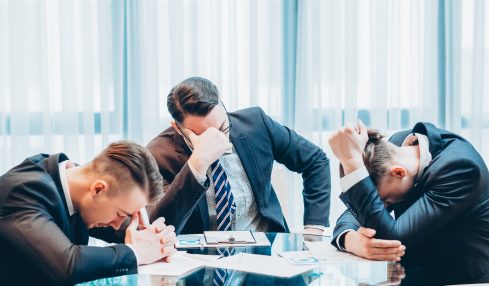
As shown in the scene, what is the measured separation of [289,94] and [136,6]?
1.08 meters

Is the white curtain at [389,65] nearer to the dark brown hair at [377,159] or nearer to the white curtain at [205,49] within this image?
the white curtain at [205,49]

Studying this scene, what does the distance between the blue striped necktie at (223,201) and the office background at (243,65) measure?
46.5 inches

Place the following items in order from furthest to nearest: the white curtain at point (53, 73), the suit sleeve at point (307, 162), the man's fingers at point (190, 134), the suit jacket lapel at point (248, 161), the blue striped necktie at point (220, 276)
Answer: the white curtain at point (53, 73) → the suit sleeve at point (307, 162) → the suit jacket lapel at point (248, 161) → the man's fingers at point (190, 134) → the blue striped necktie at point (220, 276)

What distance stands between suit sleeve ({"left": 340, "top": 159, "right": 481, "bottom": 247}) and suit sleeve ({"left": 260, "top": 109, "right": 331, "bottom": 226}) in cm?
86

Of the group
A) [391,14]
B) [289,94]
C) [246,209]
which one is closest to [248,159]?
[246,209]

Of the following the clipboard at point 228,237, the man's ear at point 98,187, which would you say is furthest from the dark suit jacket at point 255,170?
the man's ear at point 98,187

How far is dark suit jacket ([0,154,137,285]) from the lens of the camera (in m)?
1.60

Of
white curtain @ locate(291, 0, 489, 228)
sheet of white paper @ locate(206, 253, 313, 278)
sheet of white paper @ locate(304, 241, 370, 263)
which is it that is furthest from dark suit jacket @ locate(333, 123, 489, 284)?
white curtain @ locate(291, 0, 489, 228)

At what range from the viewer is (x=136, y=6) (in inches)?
143

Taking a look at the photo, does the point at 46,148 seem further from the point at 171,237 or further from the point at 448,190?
the point at 448,190

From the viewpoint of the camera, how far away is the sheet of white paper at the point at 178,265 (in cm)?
179

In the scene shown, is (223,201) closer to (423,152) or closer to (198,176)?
(198,176)

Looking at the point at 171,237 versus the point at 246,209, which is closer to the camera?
the point at 171,237

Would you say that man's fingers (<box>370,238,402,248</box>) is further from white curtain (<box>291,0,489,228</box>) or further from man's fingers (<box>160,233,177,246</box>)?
white curtain (<box>291,0,489,228</box>)
